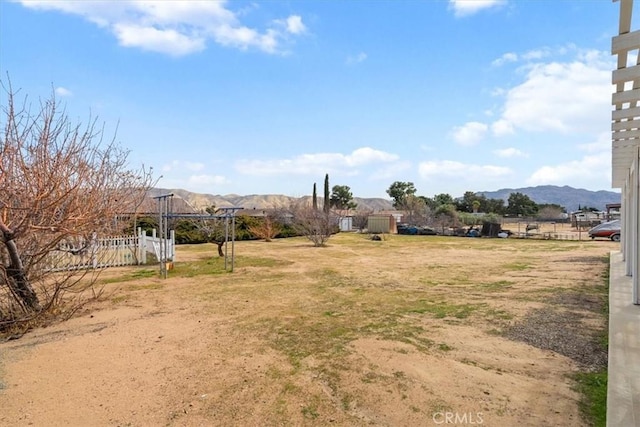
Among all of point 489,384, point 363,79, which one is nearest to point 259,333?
point 489,384

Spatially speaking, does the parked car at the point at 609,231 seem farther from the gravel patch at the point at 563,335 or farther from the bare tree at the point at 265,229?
the gravel patch at the point at 563,335

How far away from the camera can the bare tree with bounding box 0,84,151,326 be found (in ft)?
15.1

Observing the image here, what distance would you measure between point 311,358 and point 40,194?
153 inches

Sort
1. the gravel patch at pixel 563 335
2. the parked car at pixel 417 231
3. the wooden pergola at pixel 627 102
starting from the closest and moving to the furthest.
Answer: the wooden pergola at pixel 627 102, the gravel patch at pixel 563 335, the parked car at pixel 417 231

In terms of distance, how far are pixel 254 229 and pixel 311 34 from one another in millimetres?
14389

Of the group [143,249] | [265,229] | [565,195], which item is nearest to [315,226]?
[265,229]

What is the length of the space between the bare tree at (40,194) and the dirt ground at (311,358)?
0.74 metres

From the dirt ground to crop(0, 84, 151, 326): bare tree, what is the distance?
29.2 inches

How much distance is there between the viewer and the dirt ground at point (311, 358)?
2898mm

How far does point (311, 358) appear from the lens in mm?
4004

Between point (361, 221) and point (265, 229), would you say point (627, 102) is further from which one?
point (361, 221)

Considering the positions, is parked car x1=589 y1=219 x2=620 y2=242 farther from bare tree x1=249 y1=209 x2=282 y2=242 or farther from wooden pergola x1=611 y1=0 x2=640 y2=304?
bare tree x1=249 y1=209 x2=282 y2=242

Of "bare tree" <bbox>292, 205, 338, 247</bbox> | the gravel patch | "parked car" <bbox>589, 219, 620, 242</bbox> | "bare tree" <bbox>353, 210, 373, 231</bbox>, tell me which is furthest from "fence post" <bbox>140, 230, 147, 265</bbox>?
"parked car" <bbox>589, 219, 620, 242</bbox>

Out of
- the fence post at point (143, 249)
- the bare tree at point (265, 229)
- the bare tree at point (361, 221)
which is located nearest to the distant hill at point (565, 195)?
the bare tree at point (361, 221)
